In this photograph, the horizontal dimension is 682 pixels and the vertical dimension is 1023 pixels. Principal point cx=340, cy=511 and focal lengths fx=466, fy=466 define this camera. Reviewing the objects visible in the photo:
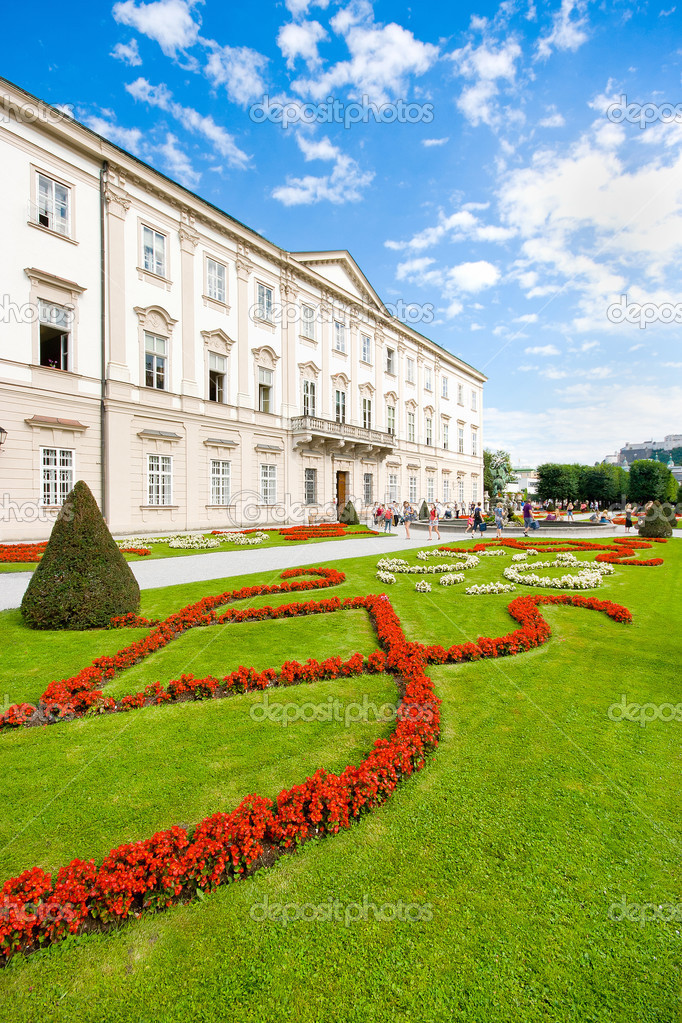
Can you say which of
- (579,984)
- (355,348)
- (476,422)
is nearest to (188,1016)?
(579,984)

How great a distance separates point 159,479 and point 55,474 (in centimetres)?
474

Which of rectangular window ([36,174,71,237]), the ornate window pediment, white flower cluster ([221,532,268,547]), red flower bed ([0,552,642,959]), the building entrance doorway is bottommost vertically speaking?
red flower bed ([0,552,642,959])

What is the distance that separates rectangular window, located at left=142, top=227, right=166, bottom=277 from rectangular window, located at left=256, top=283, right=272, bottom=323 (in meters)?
6.40

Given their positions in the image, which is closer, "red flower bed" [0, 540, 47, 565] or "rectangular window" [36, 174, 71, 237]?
"red flower bed" [0, 540, 47, 565]

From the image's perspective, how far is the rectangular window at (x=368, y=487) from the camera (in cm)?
3725

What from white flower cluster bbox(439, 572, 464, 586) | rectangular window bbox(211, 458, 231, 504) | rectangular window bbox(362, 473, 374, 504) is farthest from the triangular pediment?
white flower cluster bbox(439, 572, 464, 586)

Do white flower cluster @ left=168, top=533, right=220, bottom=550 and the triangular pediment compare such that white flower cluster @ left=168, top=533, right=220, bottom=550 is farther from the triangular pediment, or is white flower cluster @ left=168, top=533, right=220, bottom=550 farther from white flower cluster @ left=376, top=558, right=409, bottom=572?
the triangular pediment

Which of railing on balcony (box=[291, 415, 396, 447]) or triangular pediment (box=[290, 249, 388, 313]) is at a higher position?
triangular pediment (box=[290, 249, 388, 313])

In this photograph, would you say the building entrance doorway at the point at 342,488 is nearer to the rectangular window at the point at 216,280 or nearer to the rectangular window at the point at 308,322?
the rectangular window at the point at 308,322

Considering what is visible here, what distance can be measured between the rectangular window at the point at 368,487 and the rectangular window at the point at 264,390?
10680 millimetres

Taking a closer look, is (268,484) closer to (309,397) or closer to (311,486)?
(311,486)

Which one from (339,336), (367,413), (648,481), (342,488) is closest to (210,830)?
(342,488)

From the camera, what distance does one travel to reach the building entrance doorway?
3481cm

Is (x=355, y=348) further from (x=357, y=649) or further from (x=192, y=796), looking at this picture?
(x=192, y=796)
